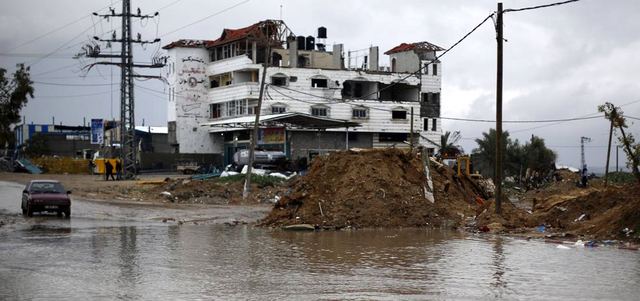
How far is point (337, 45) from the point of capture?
87.8 m

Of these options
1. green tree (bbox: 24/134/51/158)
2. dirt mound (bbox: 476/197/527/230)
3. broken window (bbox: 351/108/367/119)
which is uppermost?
broken window (bbox: 351/108/367/119)

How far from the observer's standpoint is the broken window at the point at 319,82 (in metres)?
82.8

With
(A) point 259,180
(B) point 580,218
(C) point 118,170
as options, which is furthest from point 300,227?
(C) point 118,170

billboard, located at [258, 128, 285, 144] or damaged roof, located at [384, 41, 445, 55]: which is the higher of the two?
damaged roof, located at [384, 41, 445, 55]

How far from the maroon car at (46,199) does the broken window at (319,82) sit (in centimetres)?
5075

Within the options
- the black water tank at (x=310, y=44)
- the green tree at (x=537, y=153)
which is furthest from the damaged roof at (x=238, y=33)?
the green tree at (x=537, y=153)

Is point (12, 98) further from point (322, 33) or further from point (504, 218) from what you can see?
point (322, 33)

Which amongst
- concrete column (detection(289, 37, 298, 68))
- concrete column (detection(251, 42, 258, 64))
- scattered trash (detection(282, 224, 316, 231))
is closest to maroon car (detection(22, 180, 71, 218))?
scattered trash (detection(282, 224, 316, 231))

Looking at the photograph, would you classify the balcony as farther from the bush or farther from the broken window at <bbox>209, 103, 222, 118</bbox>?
the bush

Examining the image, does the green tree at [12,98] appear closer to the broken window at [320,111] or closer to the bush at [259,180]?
the bush at [259,180]

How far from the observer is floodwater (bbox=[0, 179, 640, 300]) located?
45.4ft

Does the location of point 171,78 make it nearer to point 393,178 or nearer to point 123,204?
point 123,204

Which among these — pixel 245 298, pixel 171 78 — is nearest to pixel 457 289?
pixel 245 298

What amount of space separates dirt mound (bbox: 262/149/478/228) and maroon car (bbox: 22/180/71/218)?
30.1 ft
